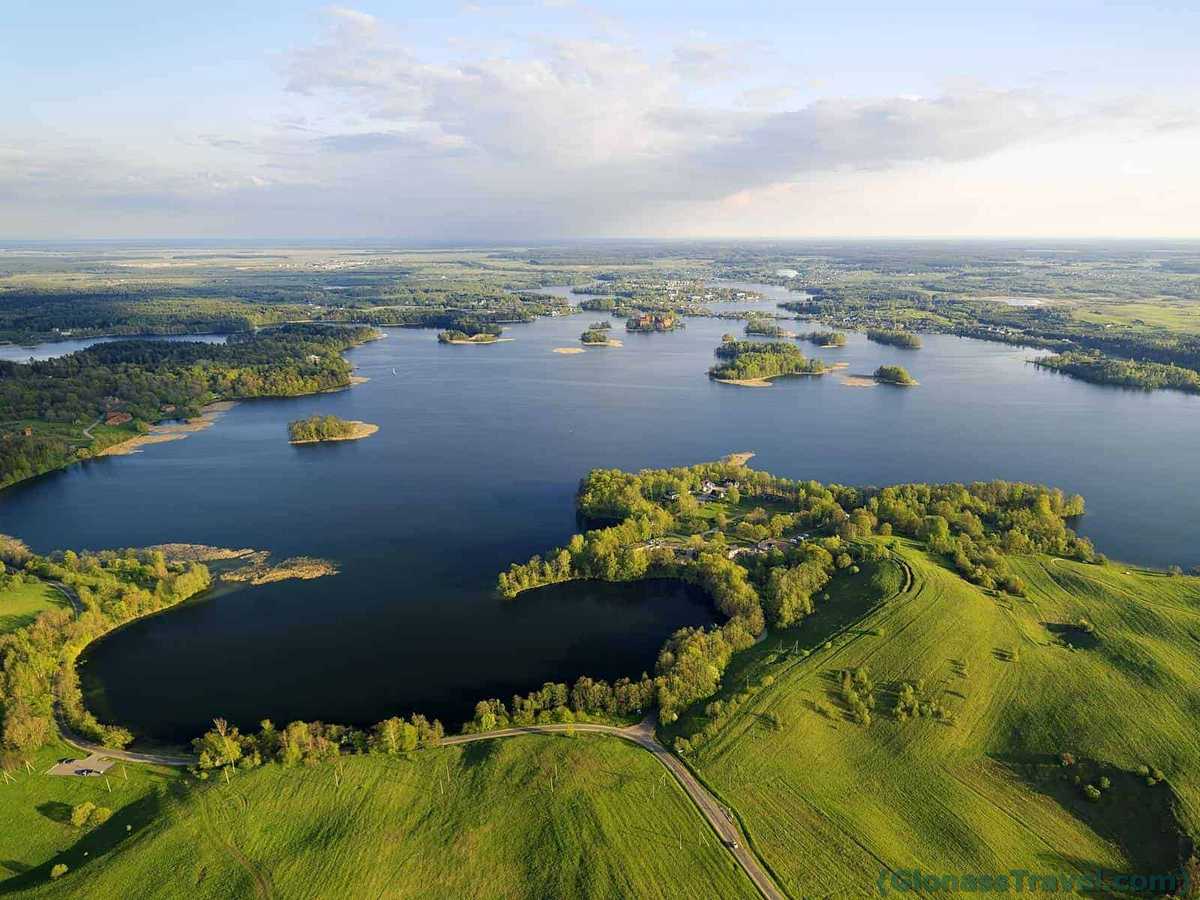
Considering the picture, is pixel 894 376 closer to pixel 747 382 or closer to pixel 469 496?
pixel 747 382

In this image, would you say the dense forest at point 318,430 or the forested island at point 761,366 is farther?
the forested island at point 761,366

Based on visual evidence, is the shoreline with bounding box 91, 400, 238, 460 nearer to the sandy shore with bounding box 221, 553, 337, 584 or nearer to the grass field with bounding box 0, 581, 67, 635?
the grass field with bounding box 0, 581, 67, 635

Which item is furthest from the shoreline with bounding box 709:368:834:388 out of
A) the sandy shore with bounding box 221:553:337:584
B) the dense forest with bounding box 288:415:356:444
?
the sandy shore with bounding box 221:553:337:584

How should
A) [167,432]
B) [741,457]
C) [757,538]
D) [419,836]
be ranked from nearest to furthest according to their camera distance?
1. [419,836]
2. [757,538]
3. [741,457]
4. [167,432]

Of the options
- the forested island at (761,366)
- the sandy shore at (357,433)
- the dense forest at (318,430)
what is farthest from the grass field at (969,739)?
the forested island at (761,366)

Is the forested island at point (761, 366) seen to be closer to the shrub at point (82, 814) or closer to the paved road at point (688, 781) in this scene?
the paved road at point (688, 781)

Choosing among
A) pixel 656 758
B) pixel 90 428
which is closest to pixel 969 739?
pixel 656 758
